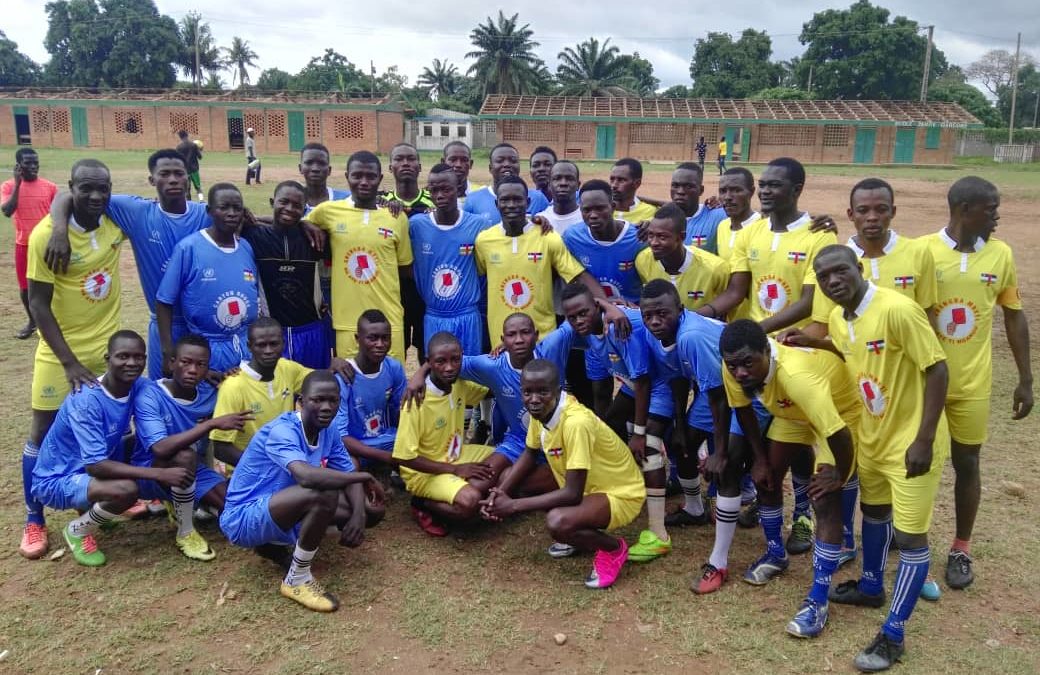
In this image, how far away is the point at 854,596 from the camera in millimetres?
4039

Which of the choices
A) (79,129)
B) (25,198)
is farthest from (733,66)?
(25,198)

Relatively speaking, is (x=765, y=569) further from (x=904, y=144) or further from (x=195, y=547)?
(x=904, y=144)

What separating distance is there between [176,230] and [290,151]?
4462 cm

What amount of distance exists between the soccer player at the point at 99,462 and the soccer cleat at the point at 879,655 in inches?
138

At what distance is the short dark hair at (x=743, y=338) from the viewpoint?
3.68m

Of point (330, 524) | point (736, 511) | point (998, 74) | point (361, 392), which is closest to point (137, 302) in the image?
point (361, 392)

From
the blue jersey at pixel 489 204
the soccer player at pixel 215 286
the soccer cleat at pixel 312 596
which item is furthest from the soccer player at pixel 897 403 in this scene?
the soccer player at pixel 215 286

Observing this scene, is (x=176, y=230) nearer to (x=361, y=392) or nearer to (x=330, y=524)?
(x=361, y=392)

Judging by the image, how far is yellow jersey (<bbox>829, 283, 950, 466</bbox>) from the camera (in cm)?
342

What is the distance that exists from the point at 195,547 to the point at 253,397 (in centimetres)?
90

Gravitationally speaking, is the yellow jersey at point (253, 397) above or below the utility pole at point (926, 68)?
below

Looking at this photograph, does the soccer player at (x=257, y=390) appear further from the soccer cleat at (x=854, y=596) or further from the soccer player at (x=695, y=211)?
the soccer cleat at (x=854, y=596)

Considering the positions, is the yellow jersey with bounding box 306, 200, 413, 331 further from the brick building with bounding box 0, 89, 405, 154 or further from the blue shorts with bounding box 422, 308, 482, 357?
the brick building with bounding box 0, 89, 405, 154

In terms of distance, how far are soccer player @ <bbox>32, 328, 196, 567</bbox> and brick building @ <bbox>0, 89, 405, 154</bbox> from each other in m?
43.6
